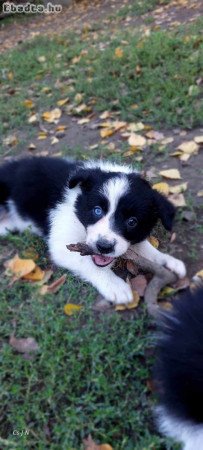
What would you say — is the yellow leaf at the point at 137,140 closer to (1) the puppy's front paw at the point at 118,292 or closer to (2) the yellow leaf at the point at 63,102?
(2) the yellow leaf at the point at 63,102

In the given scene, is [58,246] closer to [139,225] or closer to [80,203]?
[80,203]

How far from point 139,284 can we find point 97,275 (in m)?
0.28

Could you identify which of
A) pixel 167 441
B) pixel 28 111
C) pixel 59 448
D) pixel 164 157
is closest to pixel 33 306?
pixel 59 448

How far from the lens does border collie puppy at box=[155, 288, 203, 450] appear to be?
191cm

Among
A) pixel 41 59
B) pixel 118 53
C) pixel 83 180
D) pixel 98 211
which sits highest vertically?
pixel 118 53

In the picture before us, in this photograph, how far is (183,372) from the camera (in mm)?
1926

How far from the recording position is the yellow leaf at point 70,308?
2922mm

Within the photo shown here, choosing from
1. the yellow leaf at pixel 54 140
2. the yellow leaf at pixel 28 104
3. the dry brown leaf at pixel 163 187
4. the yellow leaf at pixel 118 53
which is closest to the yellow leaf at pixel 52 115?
the yellow leaf at pixel 28 104

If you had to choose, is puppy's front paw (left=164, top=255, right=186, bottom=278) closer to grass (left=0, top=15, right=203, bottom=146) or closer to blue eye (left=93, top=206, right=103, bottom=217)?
blue eye (left=93, top=206, right=103, bottom=217)

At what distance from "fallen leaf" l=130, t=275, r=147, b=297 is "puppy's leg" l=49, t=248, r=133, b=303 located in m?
0.09

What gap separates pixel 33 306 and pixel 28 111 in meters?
3.83

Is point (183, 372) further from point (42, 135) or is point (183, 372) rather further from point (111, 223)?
point (42, 135)

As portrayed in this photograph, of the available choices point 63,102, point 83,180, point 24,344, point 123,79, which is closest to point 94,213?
point 83,180

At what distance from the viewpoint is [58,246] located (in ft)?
10.9
